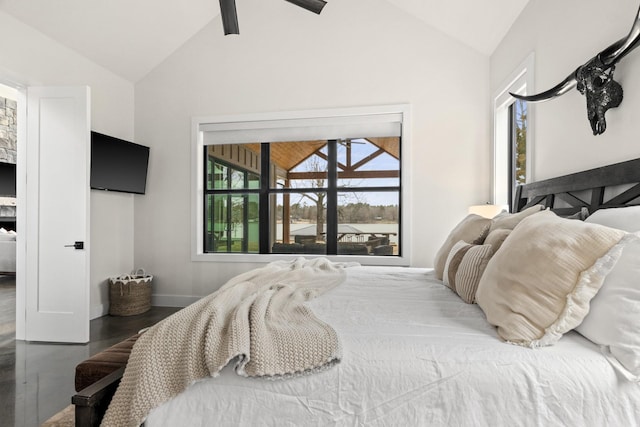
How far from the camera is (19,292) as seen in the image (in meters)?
3.29

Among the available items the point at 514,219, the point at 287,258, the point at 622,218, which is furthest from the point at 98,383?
the point at 287,258

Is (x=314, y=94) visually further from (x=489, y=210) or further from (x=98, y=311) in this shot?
(x=98, y=311)

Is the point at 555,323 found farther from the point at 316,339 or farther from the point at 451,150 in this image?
the point at 451,150

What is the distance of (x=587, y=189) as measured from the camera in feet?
6.28

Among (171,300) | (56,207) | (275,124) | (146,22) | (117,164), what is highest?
(146,22)

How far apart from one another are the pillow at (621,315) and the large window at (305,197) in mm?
2910

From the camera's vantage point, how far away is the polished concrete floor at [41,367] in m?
2.08

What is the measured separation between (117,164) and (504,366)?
4.10 metres

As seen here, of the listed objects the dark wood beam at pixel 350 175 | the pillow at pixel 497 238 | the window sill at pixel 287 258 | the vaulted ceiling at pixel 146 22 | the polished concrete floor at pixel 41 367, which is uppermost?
the vaulted ceiling at pixel 146 22

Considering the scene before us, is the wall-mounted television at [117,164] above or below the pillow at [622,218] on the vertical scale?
above

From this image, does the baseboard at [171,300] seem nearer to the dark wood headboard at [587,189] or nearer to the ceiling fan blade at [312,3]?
the ceiling fan blade at [312,3]

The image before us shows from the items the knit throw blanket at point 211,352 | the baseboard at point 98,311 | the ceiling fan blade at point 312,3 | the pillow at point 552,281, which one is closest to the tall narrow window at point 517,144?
the ceiling fan blade at point 312,3

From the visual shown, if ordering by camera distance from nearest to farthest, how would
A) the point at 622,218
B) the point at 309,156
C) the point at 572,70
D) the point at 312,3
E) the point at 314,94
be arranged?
1. the point at 622,218
2. the point at 572,70
3. the point at 312,3
4. the point at 314,94
5. the point at 309,156

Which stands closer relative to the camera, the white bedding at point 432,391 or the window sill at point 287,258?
the white bedding at point 432,391
